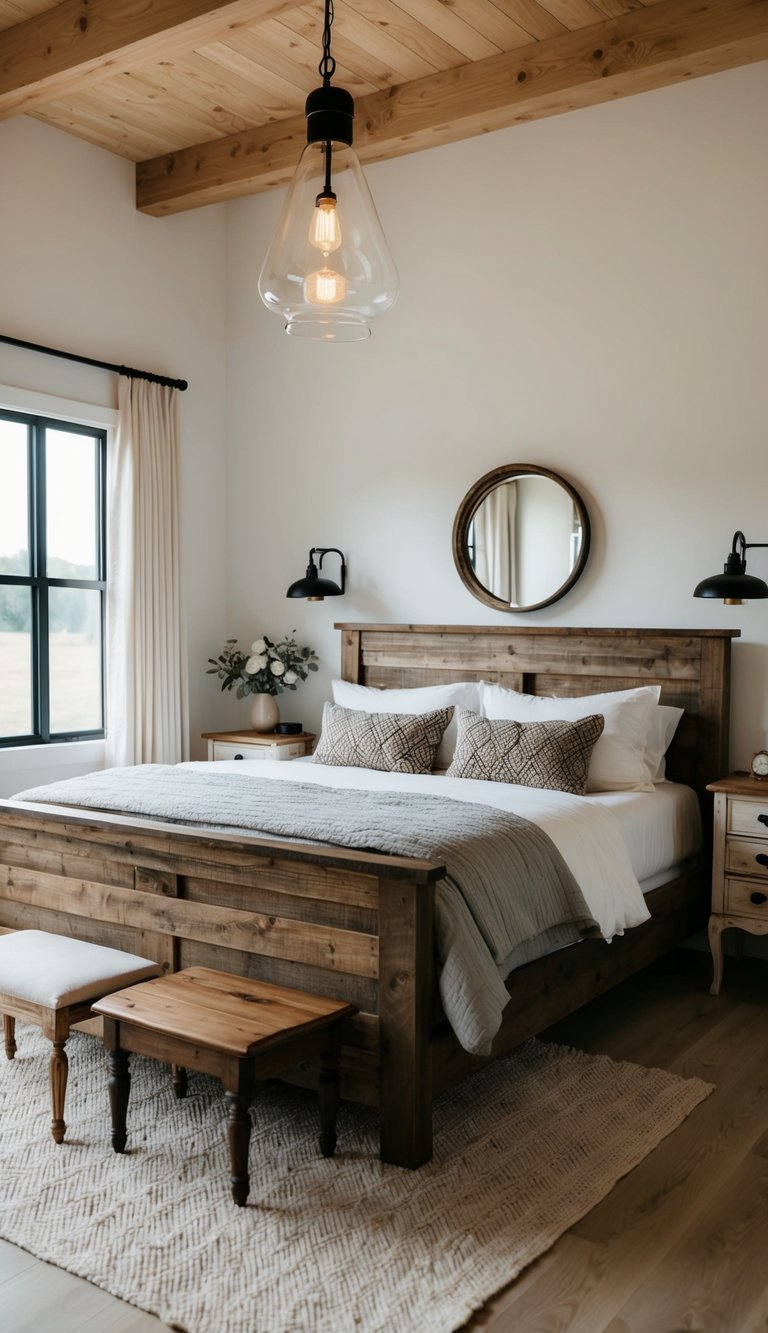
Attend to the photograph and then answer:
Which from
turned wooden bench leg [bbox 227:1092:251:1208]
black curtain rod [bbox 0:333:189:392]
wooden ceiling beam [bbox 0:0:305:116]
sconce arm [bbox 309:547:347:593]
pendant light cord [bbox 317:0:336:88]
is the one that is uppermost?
wooden ceiling beam [bbox 0:0:305:116]

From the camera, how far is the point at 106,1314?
200 centimetres

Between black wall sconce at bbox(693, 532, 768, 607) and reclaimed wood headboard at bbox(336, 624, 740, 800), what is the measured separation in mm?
261

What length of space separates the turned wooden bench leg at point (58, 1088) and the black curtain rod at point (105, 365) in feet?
9.56

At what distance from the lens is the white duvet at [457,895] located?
249 cm

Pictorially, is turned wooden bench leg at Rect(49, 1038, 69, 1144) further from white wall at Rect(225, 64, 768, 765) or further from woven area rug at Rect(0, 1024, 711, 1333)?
white wall at Rect(225, 64, 768, 765)

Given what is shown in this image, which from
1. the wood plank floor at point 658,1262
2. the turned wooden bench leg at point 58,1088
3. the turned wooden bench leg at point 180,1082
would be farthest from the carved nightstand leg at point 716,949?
the turned wooden bench leg at point 58,1088

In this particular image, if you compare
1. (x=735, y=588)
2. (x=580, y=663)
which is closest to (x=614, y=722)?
(x=580, y=663)

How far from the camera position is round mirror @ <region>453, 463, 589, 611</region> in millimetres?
4461

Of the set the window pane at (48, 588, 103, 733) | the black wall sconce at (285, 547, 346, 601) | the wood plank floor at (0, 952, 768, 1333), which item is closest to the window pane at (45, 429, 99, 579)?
the window pane at (48, 588, 103, 733)

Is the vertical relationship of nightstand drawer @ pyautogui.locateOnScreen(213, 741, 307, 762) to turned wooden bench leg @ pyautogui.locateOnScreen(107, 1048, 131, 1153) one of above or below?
above

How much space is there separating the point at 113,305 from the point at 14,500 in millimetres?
1063

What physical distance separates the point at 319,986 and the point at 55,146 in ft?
12.5

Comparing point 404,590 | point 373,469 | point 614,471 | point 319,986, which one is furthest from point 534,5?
point 319,986

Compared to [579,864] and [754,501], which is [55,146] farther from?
[579,864]
